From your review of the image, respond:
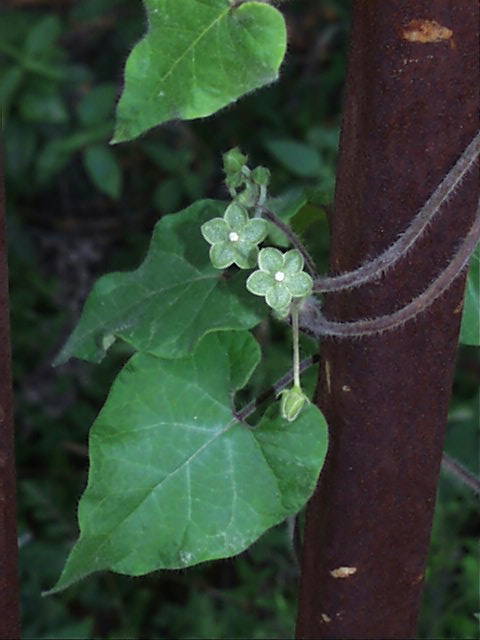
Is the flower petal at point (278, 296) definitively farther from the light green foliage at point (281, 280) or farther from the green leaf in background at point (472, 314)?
the green leaf in background at point (472, 314)

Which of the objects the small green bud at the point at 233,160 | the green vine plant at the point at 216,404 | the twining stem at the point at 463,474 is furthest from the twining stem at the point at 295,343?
the twining stem at the point at 463,474

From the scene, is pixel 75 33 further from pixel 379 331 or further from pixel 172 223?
pixel 379 331

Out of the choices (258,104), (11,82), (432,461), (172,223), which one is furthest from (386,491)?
(258,104)

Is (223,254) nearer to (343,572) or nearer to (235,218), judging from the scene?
(235,218)

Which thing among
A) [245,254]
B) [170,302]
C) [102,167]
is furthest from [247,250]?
[102,167]

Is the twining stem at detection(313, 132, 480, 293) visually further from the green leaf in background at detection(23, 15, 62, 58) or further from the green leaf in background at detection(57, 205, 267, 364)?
the green leaf in background at detection(23, 15, 62, 58)

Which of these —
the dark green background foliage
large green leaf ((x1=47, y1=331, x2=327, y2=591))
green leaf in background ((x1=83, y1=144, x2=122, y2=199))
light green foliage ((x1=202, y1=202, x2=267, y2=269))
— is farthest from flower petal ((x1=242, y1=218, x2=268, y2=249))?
green leaf in background ((x1=83, y1=144, x2=122, y2=199))

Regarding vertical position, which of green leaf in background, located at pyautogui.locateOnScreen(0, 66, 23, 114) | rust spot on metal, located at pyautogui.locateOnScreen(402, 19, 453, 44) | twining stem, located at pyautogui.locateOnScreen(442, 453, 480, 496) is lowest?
green leaf in background, located at pyautogui.locateOnScreen(0, 66, 23, 114)

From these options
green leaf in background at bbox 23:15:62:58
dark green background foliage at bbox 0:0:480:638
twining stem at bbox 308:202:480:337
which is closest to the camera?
twining stem at bbox 308:202:480:337
